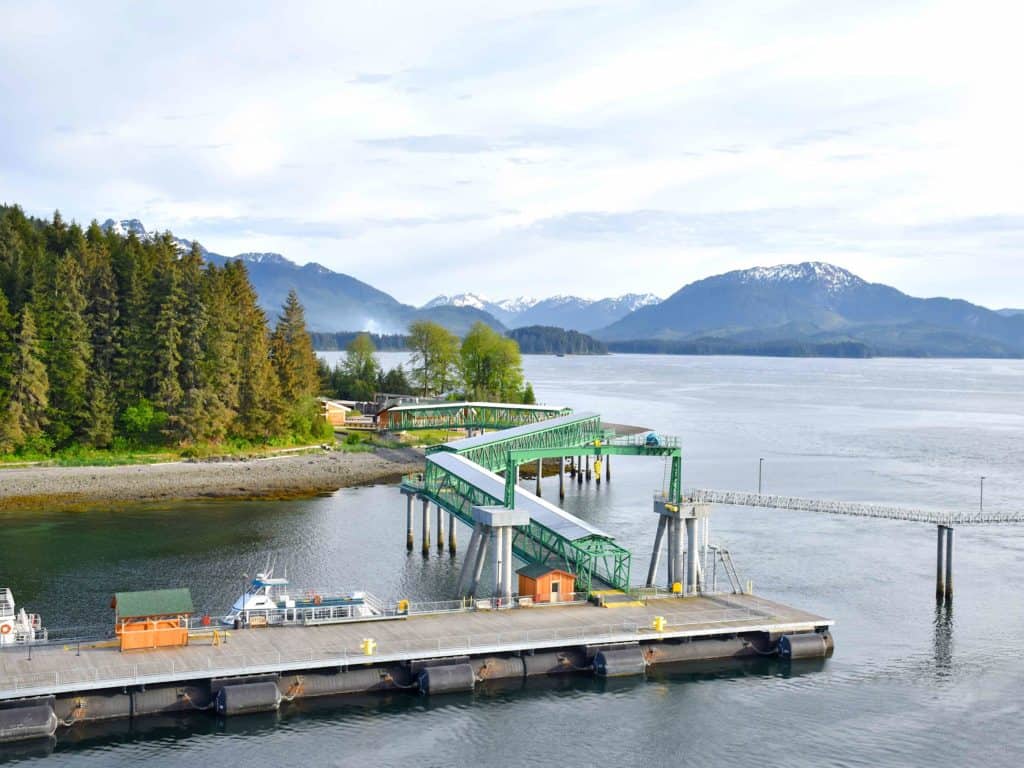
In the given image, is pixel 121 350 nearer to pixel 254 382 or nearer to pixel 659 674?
pixel 254 382

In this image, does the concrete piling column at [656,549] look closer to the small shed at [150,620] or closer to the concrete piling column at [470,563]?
the concrete piling column at [470,563]

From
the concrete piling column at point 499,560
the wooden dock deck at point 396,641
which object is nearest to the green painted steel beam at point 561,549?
the wooden dock deck at point 396,641

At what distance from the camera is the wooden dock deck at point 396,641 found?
40.7 meters

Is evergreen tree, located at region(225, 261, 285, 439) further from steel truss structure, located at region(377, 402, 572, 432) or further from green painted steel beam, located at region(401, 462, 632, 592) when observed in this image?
green painted steel beam, located at region(401, 462, 632, 592)

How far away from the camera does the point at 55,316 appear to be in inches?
3949

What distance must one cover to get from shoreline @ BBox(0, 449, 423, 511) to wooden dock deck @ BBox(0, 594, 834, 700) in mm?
45387

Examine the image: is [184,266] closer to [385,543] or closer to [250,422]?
[250,422]

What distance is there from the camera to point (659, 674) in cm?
4716

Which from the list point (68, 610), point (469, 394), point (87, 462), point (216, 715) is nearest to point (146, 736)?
point (216, 715)

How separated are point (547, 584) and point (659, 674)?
7.71 meters

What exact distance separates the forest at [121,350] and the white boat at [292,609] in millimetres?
54819

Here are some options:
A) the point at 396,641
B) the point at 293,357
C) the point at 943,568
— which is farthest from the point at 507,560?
the point at 293,357

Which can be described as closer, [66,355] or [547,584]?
[547,584]

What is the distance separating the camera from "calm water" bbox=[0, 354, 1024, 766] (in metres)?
39.4
